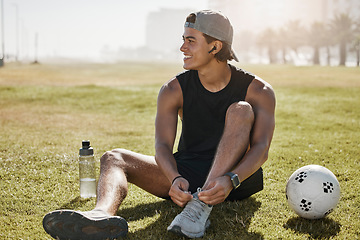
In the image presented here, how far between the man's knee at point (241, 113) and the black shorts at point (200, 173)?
0.76 m

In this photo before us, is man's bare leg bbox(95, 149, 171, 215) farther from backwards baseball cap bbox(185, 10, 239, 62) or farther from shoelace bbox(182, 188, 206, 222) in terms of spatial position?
backwards baseball cap bbox(185, 10, 239, 62)

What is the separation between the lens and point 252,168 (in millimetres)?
3740

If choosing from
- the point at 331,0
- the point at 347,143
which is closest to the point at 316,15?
the point at 331,0

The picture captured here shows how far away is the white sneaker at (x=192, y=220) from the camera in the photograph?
139 inches

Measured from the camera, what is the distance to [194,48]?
429 centimetres

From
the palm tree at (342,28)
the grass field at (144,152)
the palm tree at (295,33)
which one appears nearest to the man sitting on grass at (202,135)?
the grass field at (144,152)

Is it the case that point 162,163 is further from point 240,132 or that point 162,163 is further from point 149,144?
point 149,144

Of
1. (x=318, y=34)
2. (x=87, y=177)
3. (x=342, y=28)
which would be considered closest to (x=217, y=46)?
(x=87, y=177)

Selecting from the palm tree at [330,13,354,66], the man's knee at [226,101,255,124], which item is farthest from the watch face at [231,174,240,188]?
the palm tree at [330,13,354,66]

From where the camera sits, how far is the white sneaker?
11.6 ft

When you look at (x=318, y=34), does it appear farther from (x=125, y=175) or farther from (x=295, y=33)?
(x=125, y=175)

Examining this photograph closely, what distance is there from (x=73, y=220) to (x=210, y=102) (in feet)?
5.63

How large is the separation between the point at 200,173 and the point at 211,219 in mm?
445

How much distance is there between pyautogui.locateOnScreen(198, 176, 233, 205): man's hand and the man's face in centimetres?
125
